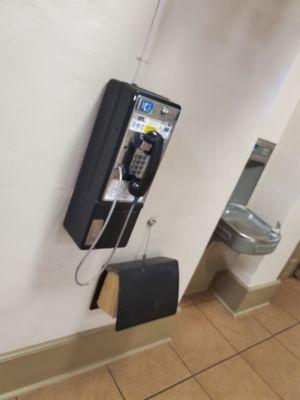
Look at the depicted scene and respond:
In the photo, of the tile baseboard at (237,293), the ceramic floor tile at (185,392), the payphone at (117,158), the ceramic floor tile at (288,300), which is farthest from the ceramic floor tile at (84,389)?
the ceramic floor tile at (288,300)

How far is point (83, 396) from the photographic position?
1.32 metres

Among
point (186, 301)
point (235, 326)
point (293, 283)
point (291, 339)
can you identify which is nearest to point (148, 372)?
point (186, 301)

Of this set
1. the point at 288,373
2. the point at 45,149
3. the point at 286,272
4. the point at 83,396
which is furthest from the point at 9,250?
the point at 286,272

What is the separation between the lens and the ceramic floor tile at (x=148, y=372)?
4.72ft

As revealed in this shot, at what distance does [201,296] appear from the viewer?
2.28m

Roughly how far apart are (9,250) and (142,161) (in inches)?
18.9

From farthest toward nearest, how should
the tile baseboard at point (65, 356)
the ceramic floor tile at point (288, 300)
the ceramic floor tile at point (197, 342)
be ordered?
the ceramic floor tile at point (288, 300) → the ceramic floor tile at point (197, 342) → the tile baseboard at point (65, 356)

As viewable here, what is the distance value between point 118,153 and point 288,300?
94.7 inches

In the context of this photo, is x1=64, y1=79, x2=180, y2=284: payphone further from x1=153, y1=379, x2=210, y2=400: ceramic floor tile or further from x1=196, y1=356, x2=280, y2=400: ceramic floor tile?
x1=196, y1=356, x2=280, y2=400: ceramic floor tile

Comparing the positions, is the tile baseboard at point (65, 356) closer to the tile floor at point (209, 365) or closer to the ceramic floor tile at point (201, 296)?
the tile floor at point (209, 365)

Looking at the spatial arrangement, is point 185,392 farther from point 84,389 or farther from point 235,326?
point 235,326

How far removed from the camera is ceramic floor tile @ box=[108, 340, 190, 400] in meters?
1.44

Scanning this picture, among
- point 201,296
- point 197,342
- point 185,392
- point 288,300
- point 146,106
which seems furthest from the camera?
point 288,300

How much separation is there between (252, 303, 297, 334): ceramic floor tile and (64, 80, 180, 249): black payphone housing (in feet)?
5.94
